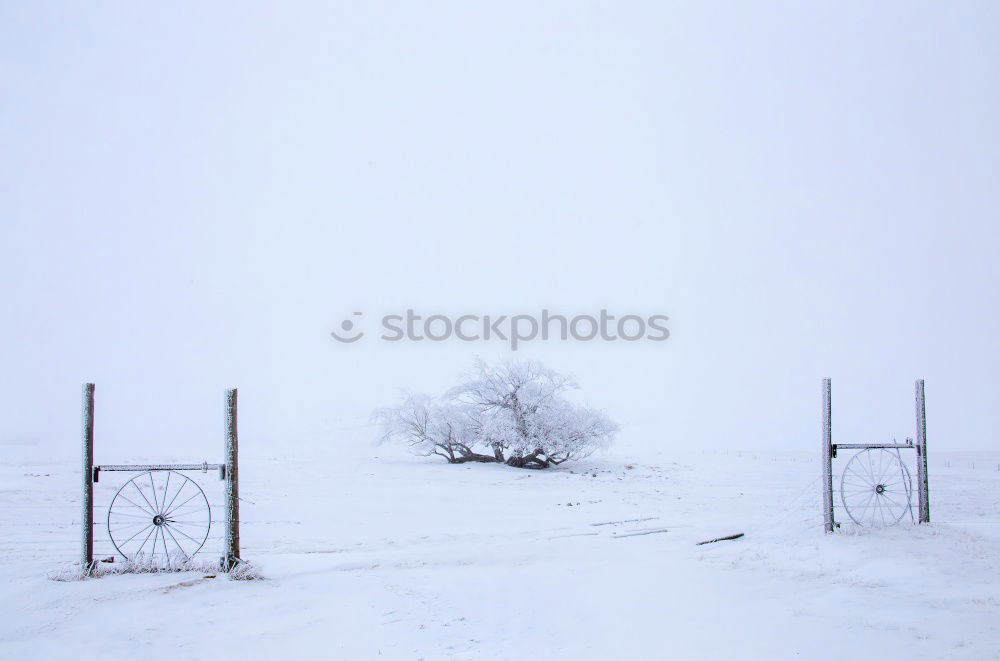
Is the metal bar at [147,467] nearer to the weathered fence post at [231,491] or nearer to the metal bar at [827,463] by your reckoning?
the weathered fence post at [231,491]

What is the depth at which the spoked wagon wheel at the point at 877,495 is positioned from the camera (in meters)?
10.8

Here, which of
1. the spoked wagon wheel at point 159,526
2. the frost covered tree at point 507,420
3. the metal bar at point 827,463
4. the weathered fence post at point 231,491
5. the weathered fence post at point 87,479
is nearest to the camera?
the weathered fence post at point 87,479

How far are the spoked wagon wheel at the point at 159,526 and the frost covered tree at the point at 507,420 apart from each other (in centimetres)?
818

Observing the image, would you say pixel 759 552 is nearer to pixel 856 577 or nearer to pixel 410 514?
pixel 856 577

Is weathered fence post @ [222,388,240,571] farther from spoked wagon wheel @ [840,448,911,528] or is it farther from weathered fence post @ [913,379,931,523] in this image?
weathered fence post @ [913,379,931,523]

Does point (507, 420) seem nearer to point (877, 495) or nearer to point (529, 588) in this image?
point (877, 495)

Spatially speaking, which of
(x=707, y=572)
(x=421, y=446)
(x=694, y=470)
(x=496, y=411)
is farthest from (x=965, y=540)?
(x=421, y=446)

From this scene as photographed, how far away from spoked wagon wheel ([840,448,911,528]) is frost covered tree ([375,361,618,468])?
7693 millimetres

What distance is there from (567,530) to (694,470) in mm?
11627

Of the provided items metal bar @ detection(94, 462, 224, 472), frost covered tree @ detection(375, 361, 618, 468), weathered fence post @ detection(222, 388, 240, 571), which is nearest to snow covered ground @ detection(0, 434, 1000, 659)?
weathered fence post @ detection(222, 388, 240, 571)

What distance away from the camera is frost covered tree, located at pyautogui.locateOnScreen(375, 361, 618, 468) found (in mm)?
22594

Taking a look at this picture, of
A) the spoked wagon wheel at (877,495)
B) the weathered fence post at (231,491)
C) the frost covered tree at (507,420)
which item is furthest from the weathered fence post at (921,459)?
the frost covered tree at (507,420)

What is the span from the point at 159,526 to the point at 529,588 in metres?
4.67

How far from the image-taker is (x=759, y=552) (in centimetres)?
937
